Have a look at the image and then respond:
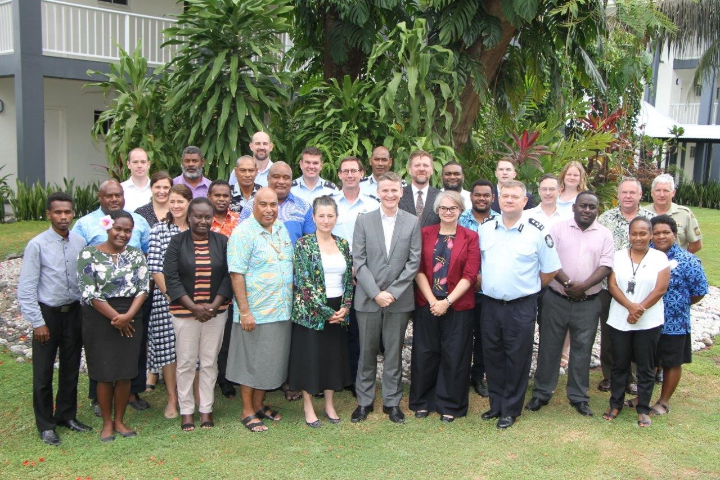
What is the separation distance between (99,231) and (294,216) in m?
1.53

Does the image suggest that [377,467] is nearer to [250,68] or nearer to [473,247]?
[473,247]

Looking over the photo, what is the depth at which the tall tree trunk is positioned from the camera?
8500 millimetres

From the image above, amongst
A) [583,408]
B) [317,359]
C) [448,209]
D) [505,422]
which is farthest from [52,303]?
[583,408]

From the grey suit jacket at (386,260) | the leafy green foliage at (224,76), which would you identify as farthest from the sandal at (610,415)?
the leafy green foliage at (224,76)

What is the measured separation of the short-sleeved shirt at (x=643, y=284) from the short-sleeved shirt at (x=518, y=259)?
595mm

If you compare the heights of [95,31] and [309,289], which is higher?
[95,31]

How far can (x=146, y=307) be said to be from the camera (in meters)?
5.28

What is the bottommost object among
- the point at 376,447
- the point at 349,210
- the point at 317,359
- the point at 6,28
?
the point at 376,447

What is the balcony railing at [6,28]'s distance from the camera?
12.9 m

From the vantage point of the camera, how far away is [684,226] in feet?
19.3

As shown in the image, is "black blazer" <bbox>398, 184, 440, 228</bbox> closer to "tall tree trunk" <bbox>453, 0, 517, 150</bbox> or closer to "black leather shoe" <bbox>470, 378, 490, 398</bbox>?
"black leather shoe" <bbox>470, 378, 490, 398</bbox>

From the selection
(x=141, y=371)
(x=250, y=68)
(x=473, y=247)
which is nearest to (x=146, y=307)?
(x=141, y=371)

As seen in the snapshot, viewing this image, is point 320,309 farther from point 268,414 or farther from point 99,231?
point 99,231

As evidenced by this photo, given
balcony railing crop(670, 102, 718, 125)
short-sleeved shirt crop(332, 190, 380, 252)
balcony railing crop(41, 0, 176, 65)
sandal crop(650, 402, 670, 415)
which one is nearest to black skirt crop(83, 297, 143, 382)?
short-sleeved shirt crop(332, 190, 380, 252)
